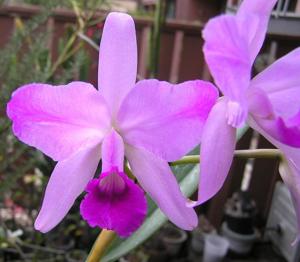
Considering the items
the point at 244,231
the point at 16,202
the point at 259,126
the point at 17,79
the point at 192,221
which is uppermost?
the point at 259,126

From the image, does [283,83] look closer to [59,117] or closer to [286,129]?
[286,129]

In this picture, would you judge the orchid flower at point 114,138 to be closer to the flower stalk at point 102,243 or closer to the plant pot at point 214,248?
the flower stalk at point 102,243

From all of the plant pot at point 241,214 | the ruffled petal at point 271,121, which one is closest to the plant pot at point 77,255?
the plant pot at point 241,214

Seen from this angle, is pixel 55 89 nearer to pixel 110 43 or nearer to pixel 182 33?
pixel 110 43

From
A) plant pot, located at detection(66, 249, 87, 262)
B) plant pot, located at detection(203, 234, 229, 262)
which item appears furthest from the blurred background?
plant pot, located at detection(203, 234, 229, 262)

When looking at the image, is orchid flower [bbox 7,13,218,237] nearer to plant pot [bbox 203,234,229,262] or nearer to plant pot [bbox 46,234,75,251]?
plant pot [bbox 46,234,75,251]

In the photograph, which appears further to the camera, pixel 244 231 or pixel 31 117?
pixel 244 231

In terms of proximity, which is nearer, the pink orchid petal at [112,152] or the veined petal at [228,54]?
the veined petal at [228,54]

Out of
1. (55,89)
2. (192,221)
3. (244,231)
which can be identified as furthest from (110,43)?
(244,231)
